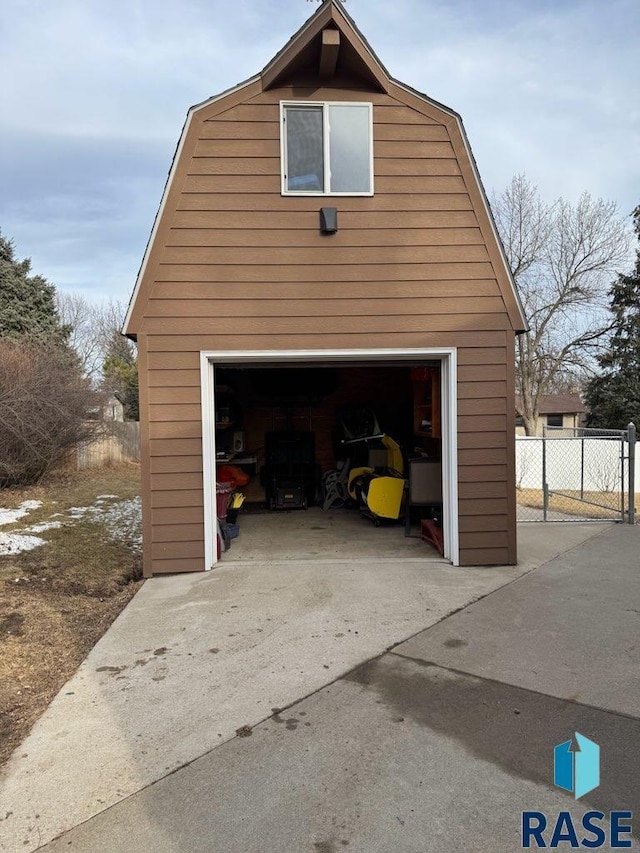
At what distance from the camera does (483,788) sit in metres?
2.26

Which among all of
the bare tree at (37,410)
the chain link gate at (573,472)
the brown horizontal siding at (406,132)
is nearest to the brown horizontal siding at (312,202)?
the brown horizontal siding at (406,132)

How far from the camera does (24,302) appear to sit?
1886cm

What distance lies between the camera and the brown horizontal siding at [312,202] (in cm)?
543

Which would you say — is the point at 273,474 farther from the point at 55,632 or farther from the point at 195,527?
the point at 55,632

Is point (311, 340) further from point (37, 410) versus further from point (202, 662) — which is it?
point (37, 410)

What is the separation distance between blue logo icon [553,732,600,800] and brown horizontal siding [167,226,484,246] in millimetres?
4400

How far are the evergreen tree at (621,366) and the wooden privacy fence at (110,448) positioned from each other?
16937 mm

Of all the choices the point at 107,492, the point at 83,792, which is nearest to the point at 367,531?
the point at 83,792

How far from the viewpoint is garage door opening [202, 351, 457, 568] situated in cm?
571

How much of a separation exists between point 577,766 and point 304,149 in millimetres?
5389

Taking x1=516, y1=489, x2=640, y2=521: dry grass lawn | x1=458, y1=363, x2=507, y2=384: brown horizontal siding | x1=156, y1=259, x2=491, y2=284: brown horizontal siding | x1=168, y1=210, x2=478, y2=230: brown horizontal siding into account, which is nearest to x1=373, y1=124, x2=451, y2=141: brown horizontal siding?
x1=168, y1=210, x2=478, y2=230: brown horizontal siding

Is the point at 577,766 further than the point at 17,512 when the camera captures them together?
No

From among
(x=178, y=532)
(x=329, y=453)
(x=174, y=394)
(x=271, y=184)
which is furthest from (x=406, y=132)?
(x=329, y=453)

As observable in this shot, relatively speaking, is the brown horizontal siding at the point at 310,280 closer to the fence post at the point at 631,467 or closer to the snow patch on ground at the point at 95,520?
the snow patch on ground at the point at 95,520
